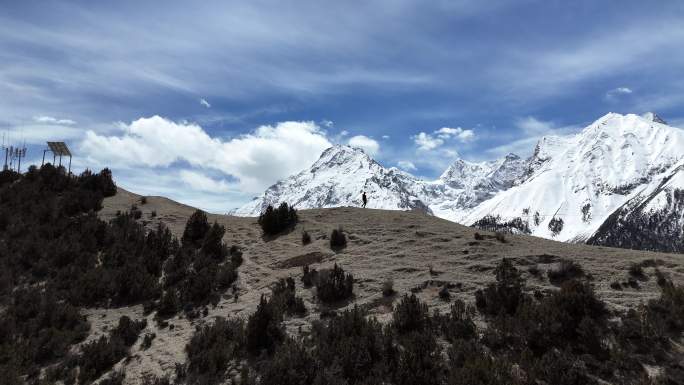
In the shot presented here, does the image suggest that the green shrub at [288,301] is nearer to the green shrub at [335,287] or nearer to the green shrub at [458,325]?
the green shrub at [335,287]

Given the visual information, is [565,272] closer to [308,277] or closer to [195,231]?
[308,277]

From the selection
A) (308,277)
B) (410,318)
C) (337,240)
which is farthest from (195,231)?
(410,318)

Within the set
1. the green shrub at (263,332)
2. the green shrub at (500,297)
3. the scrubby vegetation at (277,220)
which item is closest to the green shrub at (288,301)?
the green shrub at (263,332)

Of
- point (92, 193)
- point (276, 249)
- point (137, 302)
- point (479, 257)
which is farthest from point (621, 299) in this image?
point (92, 193)

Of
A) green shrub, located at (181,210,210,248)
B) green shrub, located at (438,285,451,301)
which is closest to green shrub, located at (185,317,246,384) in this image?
green shrub, located at (438,285,451,301)

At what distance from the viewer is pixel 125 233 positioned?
26.3 metres

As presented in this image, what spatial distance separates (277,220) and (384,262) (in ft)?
29.9

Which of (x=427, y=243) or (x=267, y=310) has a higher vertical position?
(x=427, y=243)

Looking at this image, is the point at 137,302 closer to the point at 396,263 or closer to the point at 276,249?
the point at 276,249

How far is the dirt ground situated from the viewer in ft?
55.7

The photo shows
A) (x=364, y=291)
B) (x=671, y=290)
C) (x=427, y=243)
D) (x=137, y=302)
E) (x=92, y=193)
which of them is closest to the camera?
(x=671, y=290)

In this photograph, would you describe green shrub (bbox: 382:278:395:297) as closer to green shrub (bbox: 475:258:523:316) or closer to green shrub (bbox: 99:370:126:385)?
green shrub (bbox: 475:258:523:316)

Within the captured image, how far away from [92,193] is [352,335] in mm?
24085

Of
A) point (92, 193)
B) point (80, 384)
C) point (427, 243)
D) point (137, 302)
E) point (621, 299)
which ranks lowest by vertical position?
point (80, 384)
